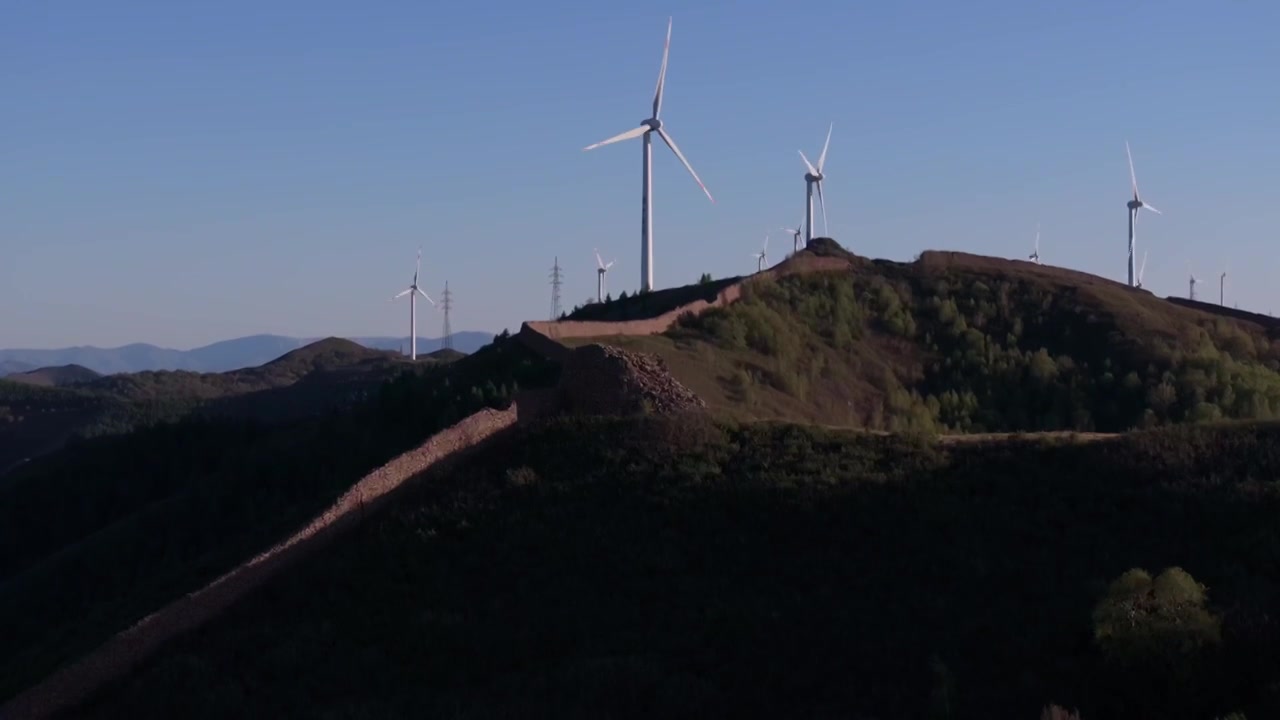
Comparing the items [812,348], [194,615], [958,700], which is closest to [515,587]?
[194,615]

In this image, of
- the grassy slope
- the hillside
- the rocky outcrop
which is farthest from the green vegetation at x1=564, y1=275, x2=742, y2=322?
the grassy slope

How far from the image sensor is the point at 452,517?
81.6 feet

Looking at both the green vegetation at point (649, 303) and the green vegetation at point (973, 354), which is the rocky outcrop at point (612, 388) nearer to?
the green vegetation at point (973, 354)

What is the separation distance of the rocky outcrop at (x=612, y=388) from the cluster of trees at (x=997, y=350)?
8671 mm

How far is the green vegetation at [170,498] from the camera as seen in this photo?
2725cm

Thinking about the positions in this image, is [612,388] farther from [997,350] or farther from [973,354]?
[997,350]

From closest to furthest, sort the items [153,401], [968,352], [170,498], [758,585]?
[758,585], [170,498], [968,352], [153,401]

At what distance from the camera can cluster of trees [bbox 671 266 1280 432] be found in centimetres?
4541

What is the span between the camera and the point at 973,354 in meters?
49.8

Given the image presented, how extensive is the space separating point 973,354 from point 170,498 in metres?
26.5

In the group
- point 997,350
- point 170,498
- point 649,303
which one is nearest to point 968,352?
point 997,350

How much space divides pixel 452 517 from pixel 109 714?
6.80 metres

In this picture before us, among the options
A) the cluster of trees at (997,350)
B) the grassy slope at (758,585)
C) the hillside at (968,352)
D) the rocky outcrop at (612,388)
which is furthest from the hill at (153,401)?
the grassy slope at (758,585)

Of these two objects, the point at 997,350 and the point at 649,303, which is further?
the point at 649,303
